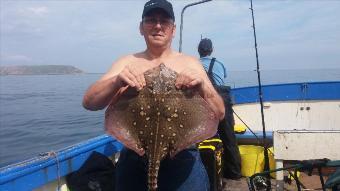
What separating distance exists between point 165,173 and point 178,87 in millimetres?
831

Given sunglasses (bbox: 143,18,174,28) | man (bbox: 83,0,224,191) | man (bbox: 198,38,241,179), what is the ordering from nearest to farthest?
man (bbox: 83,0,224,191), sunglasses (bbox: 143,18,174,28), man (bbox: 198,38,241,179)

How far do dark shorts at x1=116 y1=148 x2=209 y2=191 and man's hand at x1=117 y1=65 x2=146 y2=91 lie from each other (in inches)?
28.2

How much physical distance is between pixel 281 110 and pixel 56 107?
24.6 meters

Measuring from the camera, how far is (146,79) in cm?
275

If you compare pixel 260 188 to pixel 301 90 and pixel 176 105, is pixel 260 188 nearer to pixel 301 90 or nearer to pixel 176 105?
pixel 176 105

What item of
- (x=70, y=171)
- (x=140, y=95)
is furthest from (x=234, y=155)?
(x=140, y=95)

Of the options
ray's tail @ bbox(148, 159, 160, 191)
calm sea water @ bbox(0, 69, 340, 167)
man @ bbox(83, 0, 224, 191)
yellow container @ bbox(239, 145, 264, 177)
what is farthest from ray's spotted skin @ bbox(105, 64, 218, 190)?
calm sea water @ bbox(0, 69, 340, 167)

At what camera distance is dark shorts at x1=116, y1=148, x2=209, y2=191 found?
3.05m

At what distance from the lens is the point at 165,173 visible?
10.0 ft

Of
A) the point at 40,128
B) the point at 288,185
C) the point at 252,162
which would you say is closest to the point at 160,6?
the point at 288,185

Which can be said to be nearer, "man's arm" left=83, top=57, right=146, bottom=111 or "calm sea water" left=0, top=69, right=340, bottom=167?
"man's arm" left=83, top=57, right=146, bottom=111

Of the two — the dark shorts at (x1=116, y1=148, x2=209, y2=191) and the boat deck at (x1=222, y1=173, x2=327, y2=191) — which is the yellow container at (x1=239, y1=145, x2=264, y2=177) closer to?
the boat deck at (x1=222, y1=173, x2=327, y2=191)

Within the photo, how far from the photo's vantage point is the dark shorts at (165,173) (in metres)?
3.05

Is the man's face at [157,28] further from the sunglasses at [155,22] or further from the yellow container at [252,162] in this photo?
the yellow container at [252,162]
